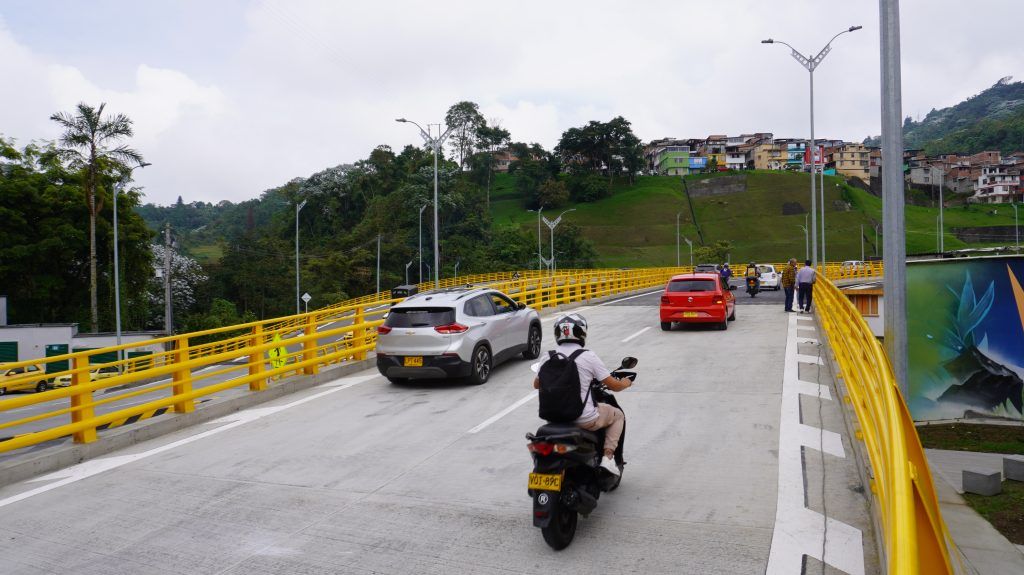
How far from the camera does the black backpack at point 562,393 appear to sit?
18.6 feet

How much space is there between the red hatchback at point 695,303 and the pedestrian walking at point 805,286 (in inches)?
155

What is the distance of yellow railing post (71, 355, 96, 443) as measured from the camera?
875cm

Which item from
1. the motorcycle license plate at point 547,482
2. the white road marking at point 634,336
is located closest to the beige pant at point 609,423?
the motorcycle license plate at point 547,482

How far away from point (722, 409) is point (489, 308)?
4.95 meters

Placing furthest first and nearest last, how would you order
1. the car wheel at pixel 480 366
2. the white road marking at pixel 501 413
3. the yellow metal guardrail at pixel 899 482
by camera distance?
1. the car wheel at pixel 480 366
2. the white road marking at pixel 501 413
3. the yellow metal guardrail at pixel 899 482

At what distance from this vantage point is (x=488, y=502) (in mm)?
6461

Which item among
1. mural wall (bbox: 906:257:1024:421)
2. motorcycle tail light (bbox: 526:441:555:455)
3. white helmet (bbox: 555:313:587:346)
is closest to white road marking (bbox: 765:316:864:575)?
motorcycle tail light (bbox: 526:441:555:455)

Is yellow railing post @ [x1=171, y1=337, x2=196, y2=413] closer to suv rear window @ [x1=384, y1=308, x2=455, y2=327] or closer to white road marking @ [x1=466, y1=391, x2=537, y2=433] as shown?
suv rear window @ [x1=384, y1=308, x2=455, y2=327]

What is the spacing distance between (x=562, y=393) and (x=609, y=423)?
62 centimetres

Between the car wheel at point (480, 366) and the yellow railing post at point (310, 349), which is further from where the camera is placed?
the yellow railing post at point (310, 349)

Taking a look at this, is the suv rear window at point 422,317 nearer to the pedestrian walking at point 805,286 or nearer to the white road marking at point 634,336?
the white road marking at point 634,336

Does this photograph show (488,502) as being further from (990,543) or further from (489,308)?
Result: (489,308)

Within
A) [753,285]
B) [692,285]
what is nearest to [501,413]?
[692,285]

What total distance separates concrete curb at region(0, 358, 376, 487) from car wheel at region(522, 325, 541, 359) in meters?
4.07
